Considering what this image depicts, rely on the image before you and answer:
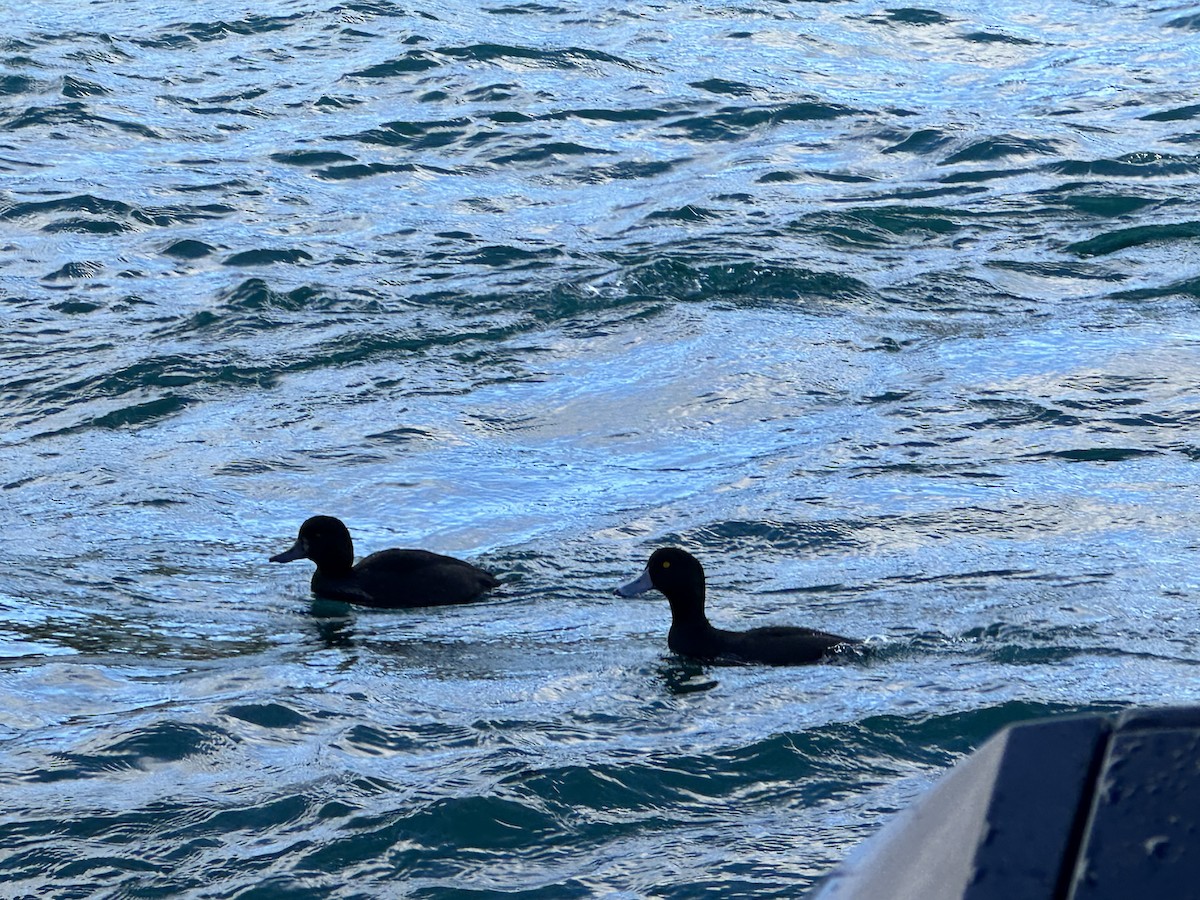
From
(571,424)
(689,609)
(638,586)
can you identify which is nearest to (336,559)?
(638,586)

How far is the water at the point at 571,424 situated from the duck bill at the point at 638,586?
0.23m

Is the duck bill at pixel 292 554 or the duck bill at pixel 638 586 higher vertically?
the duck bill at pixel 638 586

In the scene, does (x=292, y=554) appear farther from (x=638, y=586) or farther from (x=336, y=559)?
(x=638, y=586)

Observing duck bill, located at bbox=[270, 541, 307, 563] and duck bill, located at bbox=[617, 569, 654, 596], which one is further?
duck bill, located at bbox=[270, 541, 307, 563]

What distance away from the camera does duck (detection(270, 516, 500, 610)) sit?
8836 mm

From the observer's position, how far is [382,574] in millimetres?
8969

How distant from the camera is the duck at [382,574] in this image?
8.84m

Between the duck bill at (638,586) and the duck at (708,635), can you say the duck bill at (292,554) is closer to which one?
the duck bill at (638,586)

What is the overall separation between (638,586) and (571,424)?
363 centimetres

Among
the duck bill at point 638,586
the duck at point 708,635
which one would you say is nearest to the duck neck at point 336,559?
the duck bill at point 638,586

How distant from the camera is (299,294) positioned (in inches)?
571

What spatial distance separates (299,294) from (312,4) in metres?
12.6

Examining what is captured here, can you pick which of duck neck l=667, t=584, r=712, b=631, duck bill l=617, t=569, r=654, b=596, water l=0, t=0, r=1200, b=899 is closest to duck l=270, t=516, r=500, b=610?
water l=0, t=0, r=1200, b=899

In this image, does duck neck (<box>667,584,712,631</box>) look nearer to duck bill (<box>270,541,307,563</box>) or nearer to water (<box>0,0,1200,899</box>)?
water (<box>0,0,1200,899</box>)
